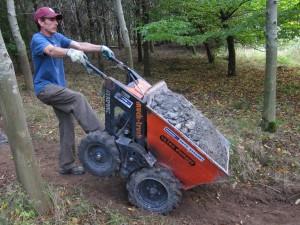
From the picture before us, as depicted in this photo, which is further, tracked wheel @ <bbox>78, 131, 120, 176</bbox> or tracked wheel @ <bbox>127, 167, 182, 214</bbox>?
tracked wheel @ <bbox>78, 131, 120, 176</bbox>

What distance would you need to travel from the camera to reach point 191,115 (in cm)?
490

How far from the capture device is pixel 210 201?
5.21 metres

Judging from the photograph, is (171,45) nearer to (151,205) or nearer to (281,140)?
A: (281,140)

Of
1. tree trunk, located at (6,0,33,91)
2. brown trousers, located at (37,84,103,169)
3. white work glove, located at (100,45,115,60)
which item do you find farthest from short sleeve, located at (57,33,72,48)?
tree trunk, located at (6,0,33,91)

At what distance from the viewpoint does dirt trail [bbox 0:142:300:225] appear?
4766 mm

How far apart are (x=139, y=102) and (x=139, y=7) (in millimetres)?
10973

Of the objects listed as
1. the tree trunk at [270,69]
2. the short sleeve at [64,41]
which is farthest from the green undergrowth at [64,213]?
the tree trunk at [270,69]

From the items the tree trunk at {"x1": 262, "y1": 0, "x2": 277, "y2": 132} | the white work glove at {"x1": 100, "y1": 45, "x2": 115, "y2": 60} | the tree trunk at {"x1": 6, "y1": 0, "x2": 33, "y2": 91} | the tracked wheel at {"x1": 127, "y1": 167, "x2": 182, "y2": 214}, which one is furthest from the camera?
the tree trunk at {"x1": 6, "y1": 0, "x2": 33, "y2": 91}

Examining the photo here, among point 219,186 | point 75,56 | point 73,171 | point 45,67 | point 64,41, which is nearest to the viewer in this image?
point 75,56

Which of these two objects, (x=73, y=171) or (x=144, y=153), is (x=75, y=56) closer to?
(x=144, y=153)

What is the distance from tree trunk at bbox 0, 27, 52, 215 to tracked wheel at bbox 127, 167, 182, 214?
3.21 ft

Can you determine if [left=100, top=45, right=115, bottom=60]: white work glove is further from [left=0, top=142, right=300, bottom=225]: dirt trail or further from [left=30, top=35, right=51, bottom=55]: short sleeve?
[left=0, top=142, right=300, bottom=225]: dirt trail

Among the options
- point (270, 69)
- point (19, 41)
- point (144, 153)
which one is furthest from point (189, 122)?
point (19, 41)

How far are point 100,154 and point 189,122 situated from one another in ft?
3.55
